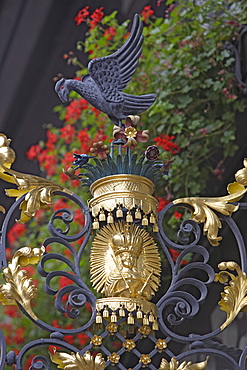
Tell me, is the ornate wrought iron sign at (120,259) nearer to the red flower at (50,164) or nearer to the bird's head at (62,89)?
the bird's head at (62,89)

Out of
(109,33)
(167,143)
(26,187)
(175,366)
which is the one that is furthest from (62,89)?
(109,33)

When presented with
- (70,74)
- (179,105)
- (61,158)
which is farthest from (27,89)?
(179,105)

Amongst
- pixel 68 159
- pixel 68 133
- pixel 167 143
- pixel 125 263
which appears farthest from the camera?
pixel 68 133

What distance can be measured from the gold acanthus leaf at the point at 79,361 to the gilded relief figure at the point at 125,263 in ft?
0.72

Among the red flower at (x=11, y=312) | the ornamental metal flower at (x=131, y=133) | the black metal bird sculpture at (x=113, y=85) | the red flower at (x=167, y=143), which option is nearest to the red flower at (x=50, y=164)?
the red flower at (x=167, y=143)

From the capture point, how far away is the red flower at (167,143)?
4.14 metres

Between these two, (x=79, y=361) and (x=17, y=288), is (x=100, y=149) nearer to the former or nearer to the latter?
(x=17, y=288)

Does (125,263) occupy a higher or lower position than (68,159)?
lower

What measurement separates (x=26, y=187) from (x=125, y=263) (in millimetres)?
436

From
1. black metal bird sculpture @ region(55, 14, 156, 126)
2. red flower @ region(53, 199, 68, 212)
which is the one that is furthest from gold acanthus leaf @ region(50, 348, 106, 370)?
red flower @ region(53, 199, 68, 212)

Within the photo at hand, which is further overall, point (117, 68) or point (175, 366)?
point (117, 68)

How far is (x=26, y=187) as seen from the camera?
8.98 ft

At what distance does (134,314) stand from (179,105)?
1.91 metres

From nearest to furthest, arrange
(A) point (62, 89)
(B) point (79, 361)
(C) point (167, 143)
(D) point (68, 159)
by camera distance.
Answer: (B) point (79, 361) → (A) point (62, 89) → (C) point (167, 143) → (D) point (68, 159)
